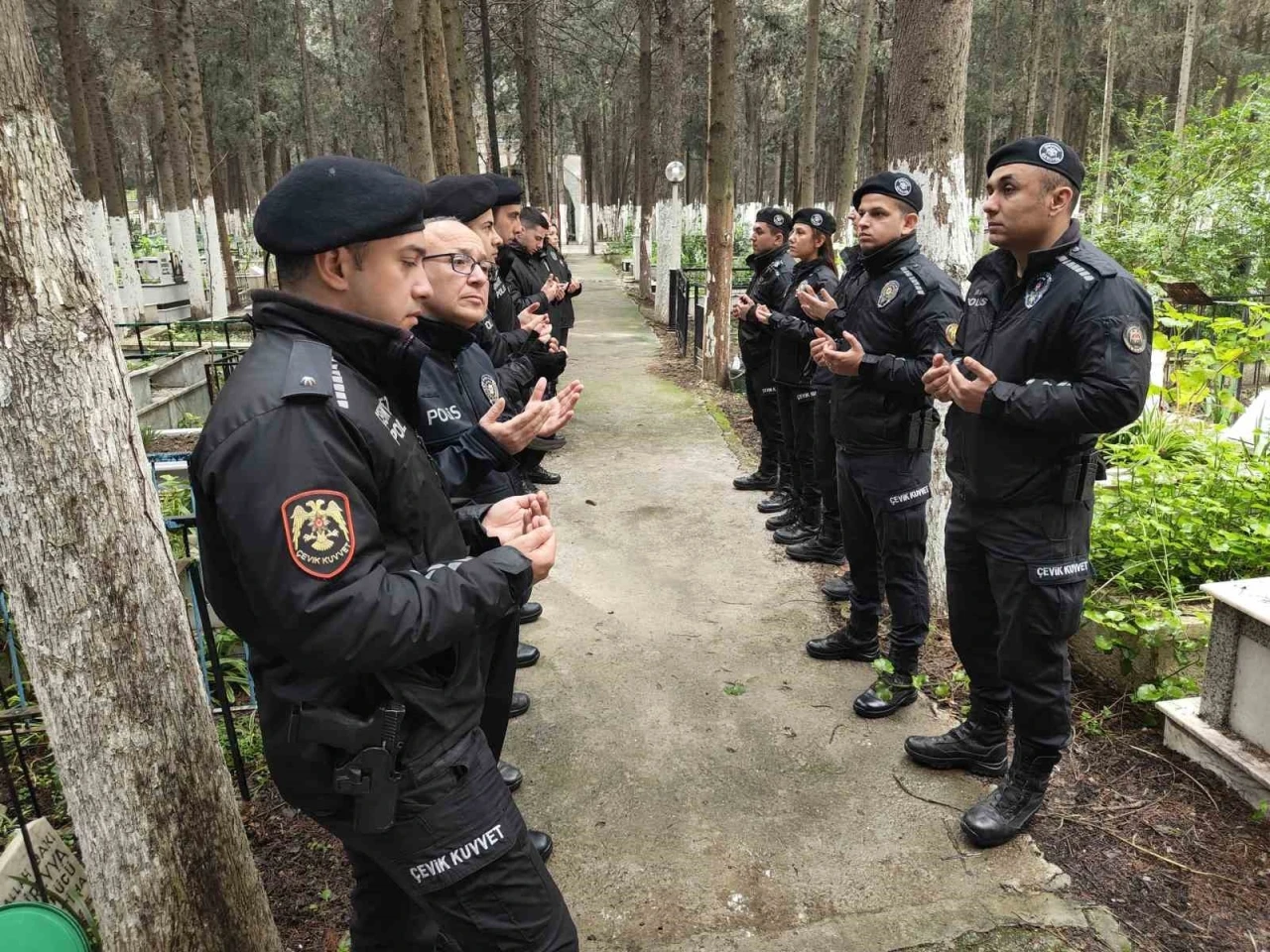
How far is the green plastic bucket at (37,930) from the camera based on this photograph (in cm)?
209

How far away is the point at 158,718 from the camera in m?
1.98

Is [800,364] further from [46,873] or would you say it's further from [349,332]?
[46,873]

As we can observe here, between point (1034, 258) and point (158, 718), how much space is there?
2.79 meters

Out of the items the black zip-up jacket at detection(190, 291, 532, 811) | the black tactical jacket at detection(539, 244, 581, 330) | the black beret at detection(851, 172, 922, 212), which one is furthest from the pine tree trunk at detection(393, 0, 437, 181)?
the black zip-up jacket at detection(190, 291, 532, 811)

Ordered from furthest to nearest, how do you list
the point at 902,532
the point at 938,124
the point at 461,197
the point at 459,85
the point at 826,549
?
the point at 459,85 → the point at 826,549 → the point at 938,124 → the point at 461,197 → the point at 902,532

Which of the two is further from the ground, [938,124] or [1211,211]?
[938,124]

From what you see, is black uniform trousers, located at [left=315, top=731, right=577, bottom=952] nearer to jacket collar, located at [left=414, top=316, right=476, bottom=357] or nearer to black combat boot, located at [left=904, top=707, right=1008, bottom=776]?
jacket collar, located at [left=414, top=316, right=476, bottom=357]

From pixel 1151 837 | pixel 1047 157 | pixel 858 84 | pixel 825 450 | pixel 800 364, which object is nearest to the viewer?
pixel 1047 157

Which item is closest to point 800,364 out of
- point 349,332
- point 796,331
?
point 796,331

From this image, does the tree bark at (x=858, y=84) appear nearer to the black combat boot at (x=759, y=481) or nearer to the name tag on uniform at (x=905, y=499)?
the black combat boot at (x=759, y=481)

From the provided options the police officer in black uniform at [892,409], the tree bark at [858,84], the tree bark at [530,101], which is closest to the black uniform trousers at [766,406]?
the police officer in black uniform at [892,409]

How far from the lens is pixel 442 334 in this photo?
2.95 m

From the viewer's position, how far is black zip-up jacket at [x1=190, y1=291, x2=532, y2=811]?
1480mm

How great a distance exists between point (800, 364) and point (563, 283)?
266 centimetres
